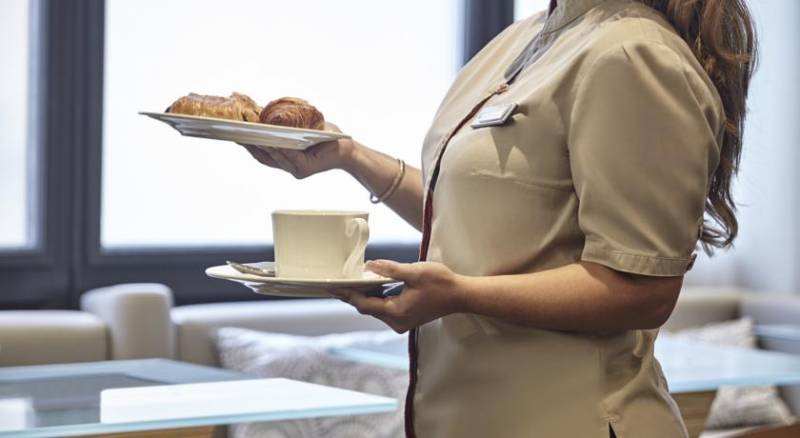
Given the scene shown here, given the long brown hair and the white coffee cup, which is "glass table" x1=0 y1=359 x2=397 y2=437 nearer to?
the white coffee cup

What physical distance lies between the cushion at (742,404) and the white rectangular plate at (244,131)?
2.50 m

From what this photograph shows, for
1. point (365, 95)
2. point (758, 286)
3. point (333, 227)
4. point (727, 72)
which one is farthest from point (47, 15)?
point (758, 286)

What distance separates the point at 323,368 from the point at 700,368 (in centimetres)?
91

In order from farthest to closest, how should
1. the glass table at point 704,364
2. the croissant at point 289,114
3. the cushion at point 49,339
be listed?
the cushion at point 49,339, the glass table at point 704,364, the croissant at point 289,114

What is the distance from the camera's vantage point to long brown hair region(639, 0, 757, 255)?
1.21m

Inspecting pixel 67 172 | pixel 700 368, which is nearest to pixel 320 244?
pixel 700 368

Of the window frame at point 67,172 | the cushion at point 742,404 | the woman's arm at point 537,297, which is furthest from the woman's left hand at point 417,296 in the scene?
the cushion at point 742,404

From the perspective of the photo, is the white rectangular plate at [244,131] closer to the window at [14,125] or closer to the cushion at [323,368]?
the cushion at [323,368]

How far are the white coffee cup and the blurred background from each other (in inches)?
73.6

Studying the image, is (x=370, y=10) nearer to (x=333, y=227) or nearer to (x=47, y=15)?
(x=47, y=15)

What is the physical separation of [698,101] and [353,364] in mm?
1882

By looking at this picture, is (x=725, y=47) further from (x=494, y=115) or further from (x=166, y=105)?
(x=166, y=105)

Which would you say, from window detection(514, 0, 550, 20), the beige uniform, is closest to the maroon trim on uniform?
the beige uniform

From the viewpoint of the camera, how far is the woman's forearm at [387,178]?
1511 millimetres
